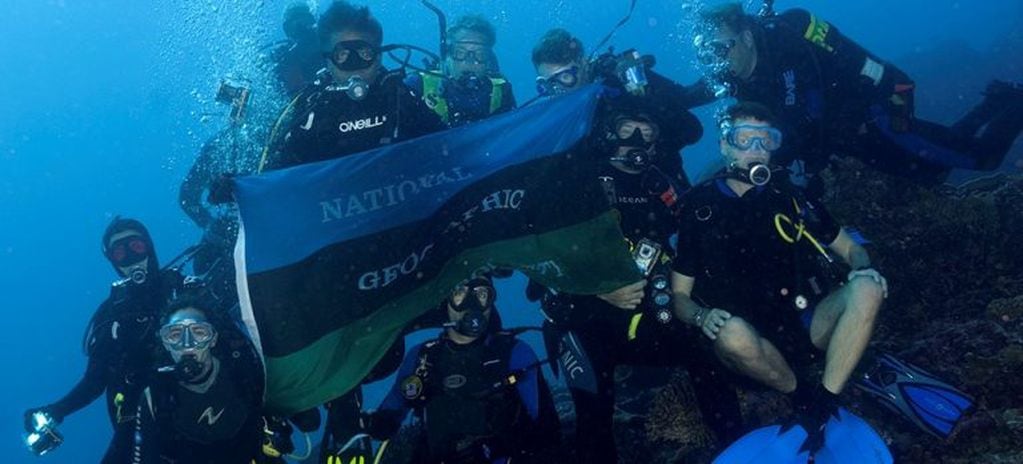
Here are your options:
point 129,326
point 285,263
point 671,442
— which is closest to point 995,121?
point 671,442

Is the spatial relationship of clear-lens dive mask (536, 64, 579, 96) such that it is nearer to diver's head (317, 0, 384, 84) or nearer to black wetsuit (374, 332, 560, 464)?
diver's head (317, 0, 384, 84)

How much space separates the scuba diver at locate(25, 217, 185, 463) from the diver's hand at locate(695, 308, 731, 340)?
5.58 metres

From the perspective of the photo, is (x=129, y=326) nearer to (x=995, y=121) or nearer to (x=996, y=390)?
(x=996, y=390)

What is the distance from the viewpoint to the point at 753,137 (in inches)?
227

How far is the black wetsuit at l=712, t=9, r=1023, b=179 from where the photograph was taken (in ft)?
24.0

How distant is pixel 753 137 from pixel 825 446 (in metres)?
2.63

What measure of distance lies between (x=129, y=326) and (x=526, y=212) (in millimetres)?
4777

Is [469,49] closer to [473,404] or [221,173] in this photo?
[221,173]

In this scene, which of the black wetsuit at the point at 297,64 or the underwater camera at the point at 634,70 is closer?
the underwater camera at the point at 634,70

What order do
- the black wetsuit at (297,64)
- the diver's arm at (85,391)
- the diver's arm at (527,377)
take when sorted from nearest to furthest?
the diver's arm at (527,377) → the diver's arm at (85,391) → the black wetsuit at (297,64)

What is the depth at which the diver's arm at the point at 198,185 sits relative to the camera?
9.72 meters

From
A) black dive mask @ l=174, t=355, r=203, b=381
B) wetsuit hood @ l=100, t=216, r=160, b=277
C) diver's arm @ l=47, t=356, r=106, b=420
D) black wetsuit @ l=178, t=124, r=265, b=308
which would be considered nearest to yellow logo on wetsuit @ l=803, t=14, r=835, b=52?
black wetsuit @ l=178, t=124, r=265, b=308

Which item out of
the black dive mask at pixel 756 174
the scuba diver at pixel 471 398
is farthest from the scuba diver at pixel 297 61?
the black dive mask at pixel 756 174

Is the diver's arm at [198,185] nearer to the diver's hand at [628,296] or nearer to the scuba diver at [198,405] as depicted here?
the scuba diver at [198,405]
